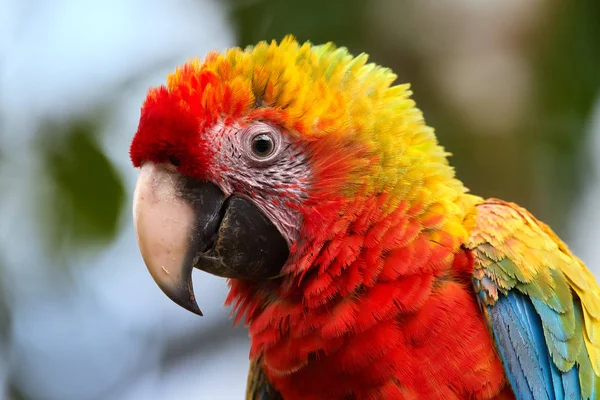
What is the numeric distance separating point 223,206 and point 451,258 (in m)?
0.76

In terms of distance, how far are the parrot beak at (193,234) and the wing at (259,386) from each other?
51 cm

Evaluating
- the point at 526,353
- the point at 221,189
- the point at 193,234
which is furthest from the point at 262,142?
the point at 526,353

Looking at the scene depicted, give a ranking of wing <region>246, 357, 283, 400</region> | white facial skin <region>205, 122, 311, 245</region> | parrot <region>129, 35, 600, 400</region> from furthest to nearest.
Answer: wing <region>246, 357, 283, 400</region> → white facial skin <region>205, 122, 311, 245</region> → parrot <region>129, 35, 600, 400</region>

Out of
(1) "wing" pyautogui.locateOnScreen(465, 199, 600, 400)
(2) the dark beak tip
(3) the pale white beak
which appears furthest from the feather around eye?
(1) "wing" pyautogui.locateOnScreen(465, 199, 600, 400)

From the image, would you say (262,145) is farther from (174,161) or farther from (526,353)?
(526,353)

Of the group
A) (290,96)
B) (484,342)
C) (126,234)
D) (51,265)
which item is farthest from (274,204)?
(51,265)

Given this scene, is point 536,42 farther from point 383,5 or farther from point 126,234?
point 126,234

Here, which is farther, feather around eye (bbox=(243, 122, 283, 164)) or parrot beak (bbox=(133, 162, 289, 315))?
feather around eye (bbox=(243, 122, 283, 164))

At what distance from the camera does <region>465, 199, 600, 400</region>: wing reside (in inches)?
79.2

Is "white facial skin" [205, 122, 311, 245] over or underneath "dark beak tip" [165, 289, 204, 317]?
over

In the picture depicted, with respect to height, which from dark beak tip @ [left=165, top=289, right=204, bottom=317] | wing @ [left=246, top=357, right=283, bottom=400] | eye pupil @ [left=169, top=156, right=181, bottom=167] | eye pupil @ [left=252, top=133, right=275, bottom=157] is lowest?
wing @ [left=246, top=357, right=283, bottom=400]

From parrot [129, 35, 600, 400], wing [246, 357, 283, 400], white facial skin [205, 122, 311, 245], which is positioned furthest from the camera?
wing [246, 357, 283, 400]

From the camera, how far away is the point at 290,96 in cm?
208

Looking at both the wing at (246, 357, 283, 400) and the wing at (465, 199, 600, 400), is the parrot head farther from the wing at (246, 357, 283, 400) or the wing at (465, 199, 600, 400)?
the wing at (246, 357, 283, 400)
